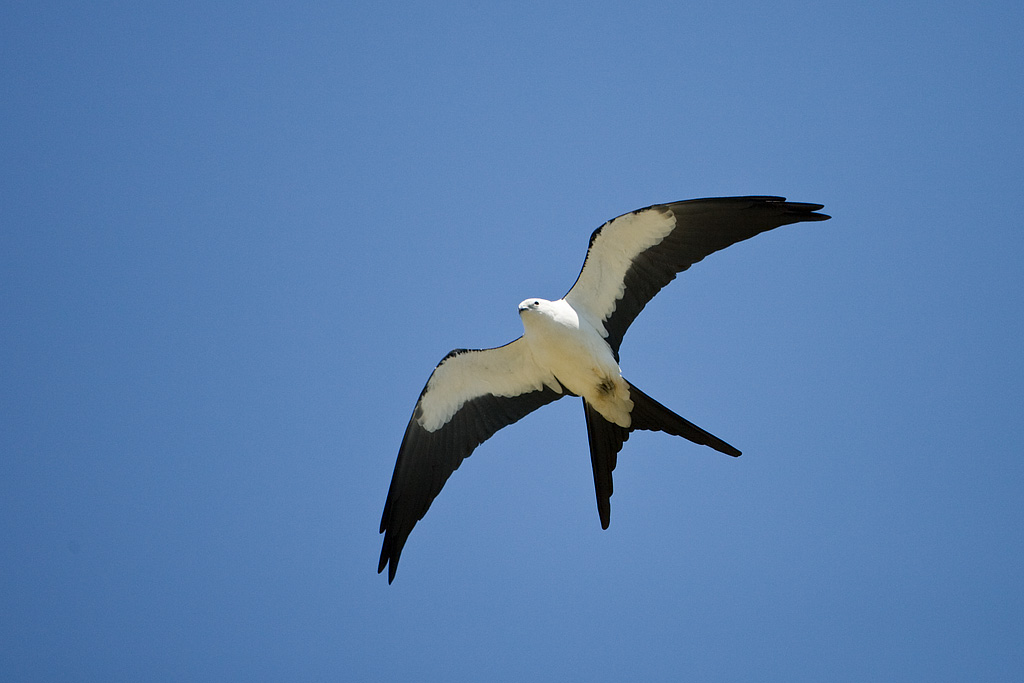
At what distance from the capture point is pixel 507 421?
296 inches

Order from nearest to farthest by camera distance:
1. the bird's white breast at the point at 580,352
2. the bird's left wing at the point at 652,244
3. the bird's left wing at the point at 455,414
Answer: the bird's left wing at the point at 652,244
the bird's white breast at the point at 580,352
the bird's left wing at the point at 455,414

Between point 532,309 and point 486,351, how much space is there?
771 millimetres

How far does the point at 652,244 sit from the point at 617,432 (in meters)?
1.65

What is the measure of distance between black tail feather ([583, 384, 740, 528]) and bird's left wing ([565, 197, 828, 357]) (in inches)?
25.8

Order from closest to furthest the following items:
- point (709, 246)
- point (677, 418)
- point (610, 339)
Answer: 1. point (677, 418)
2. point (709, 246)
3. point (610, 339)

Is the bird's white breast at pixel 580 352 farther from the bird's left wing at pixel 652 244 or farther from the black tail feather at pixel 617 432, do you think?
the bird's left wing at pixel 652 244

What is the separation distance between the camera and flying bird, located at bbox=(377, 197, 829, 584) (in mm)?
6602

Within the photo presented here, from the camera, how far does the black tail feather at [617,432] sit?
243 inches

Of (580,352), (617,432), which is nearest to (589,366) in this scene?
(580,352)

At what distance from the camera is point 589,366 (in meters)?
6.79

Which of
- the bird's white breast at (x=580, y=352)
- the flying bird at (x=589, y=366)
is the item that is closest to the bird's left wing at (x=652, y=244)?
the flying bird at (x=589, y=366)

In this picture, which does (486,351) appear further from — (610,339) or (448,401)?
(610,339)

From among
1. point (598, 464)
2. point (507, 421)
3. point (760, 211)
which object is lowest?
point (598, 464)

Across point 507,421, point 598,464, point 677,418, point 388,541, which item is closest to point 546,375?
point 507,421
